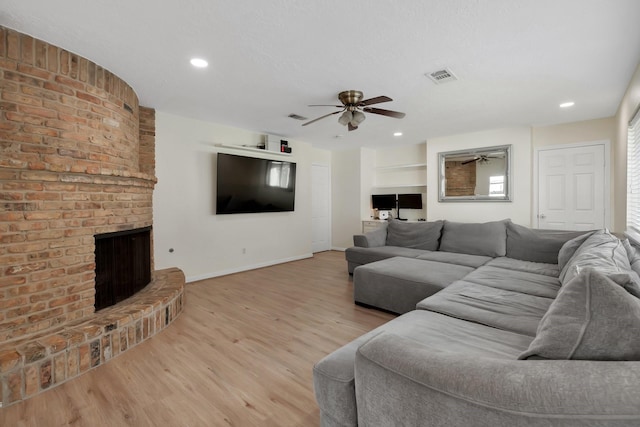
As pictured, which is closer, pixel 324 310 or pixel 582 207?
pixel 324 310

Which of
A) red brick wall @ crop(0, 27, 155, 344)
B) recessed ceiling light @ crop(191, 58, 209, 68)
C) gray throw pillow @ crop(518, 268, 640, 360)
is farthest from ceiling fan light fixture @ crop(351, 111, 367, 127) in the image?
gray throw pillow @ crop(518, 268, 640, 360)

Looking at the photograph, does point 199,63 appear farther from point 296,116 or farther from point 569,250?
point 569,250

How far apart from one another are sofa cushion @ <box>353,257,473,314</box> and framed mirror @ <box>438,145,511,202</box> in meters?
2.36

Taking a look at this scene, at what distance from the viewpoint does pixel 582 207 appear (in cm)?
432

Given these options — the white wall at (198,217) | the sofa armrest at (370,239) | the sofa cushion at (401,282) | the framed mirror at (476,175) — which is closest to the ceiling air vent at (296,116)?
the white wall at (198,217)

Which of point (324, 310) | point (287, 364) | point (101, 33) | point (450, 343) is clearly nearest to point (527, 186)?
point (324, 310)

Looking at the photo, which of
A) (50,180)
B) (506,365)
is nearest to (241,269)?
(50,180)

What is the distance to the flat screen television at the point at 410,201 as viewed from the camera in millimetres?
5977

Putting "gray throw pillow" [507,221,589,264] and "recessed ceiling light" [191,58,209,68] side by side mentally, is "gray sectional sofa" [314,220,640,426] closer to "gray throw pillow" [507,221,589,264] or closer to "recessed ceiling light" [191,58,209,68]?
"gray throw pillow" [507,221,589,264]

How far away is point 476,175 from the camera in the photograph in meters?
5.08

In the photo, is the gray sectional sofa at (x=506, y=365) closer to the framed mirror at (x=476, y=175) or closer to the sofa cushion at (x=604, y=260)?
the sofa cushion at (x=604, y=260)

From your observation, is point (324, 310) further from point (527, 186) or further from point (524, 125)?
point (524, 125)

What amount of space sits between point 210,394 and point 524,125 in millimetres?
5390

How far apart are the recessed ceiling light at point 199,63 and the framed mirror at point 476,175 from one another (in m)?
4.33
